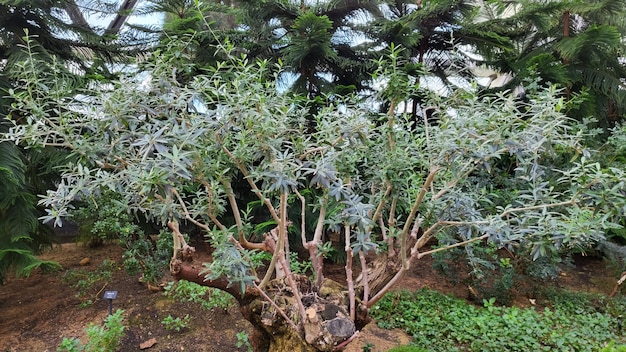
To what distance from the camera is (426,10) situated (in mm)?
3338

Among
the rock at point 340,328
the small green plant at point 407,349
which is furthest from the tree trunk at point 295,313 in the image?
the small green plant at point 407,349

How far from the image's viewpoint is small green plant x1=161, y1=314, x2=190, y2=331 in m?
2.33

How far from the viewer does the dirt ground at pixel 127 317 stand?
228cm

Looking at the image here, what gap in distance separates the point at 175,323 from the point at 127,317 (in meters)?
0.39

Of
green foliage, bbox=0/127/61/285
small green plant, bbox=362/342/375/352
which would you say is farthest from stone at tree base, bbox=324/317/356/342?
green foliage, bbox=0/127/61/285

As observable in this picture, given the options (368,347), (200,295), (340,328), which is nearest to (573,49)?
(368,347)

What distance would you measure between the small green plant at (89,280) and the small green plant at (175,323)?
0.79 m

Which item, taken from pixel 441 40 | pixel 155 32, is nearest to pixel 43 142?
pixel 155 32

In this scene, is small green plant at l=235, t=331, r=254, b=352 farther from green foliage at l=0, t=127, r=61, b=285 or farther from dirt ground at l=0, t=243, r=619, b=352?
green foliage at l=0, t=127, r=61, b=285

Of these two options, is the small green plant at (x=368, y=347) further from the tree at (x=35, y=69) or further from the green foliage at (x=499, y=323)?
the tree at (x=35, y=69)

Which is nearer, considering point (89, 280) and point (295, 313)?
point (295, 313)

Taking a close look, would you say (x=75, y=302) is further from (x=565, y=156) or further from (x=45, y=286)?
(x=565, y=156)

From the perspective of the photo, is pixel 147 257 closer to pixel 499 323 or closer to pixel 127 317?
pixel 127 317

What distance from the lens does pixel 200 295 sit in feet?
8.41
